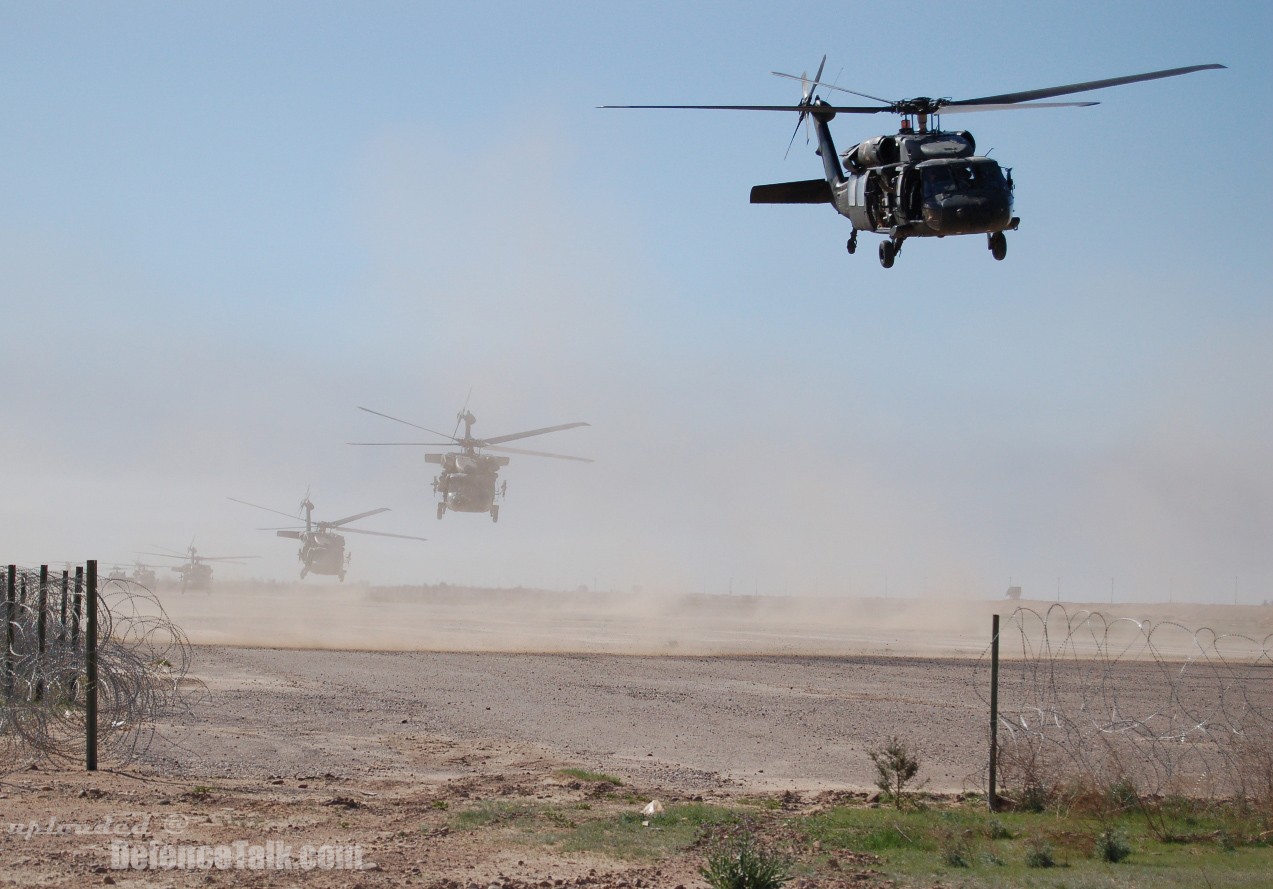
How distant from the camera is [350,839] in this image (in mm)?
11977

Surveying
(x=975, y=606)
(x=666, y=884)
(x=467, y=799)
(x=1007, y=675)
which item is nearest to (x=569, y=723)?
(x=467, y=799)

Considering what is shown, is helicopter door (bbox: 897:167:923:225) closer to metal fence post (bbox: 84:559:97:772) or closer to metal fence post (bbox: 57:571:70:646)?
metal fence post (bbox: 84:559:97:772)

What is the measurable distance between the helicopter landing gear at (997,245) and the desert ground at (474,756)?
778 centimetres

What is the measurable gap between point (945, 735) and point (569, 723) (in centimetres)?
759

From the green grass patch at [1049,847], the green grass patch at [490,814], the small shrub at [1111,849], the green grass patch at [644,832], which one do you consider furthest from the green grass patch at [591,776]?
the small shrub at [1111,849]

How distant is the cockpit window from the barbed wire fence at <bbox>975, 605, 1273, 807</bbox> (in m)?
6.00

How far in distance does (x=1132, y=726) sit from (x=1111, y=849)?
1821 mm

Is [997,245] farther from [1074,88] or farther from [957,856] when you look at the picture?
[957,856]

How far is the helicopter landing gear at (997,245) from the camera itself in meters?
16.6

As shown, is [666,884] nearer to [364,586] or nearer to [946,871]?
[946,871]

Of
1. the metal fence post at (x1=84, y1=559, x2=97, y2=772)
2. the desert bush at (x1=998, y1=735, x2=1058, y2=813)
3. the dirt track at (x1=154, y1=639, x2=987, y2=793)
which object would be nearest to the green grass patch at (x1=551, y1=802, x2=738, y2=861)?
the dirt track at (x1=154, y1=639, x2=987, y2=793)

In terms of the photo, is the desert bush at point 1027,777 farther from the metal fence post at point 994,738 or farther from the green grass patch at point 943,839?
the green grass patch at point 943,839

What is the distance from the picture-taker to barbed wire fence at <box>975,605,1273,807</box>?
13451 millimetres

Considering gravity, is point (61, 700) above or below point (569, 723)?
above
